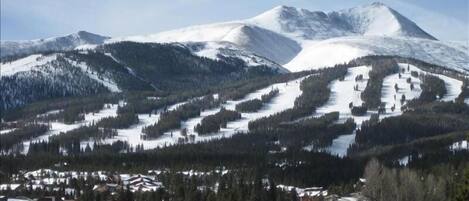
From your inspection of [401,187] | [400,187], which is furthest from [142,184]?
[401,187]

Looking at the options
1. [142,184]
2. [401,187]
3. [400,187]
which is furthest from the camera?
[142,184]

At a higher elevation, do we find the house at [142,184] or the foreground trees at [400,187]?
the foreground trees at [400,187]

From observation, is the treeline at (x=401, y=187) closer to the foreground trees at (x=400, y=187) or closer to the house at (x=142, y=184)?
the foreground trees at (x=400, y=187)

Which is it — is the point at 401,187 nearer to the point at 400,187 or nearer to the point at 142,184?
the point at 400,187

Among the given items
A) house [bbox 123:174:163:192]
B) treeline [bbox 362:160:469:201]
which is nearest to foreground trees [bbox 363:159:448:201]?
treeline [bbox 362:160:469:201]

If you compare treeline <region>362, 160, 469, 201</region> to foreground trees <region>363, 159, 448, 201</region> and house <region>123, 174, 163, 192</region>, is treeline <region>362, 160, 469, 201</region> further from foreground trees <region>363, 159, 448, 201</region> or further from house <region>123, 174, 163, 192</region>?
house <region>123, 174, 163, 192</region>

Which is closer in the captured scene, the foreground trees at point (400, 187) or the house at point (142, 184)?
the foreground trees at point (400, 187)

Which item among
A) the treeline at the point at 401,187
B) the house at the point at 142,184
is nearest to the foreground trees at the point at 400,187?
the treeline at the point at 401,187

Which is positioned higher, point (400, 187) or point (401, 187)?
point (401, 187)

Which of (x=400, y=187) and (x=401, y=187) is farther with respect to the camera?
(x=400, y=187)

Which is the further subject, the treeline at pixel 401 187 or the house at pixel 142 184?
the house at pixel 142 184

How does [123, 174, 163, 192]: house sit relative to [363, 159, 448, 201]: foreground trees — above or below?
below

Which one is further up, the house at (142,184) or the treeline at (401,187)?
the treeline at (401,187)
